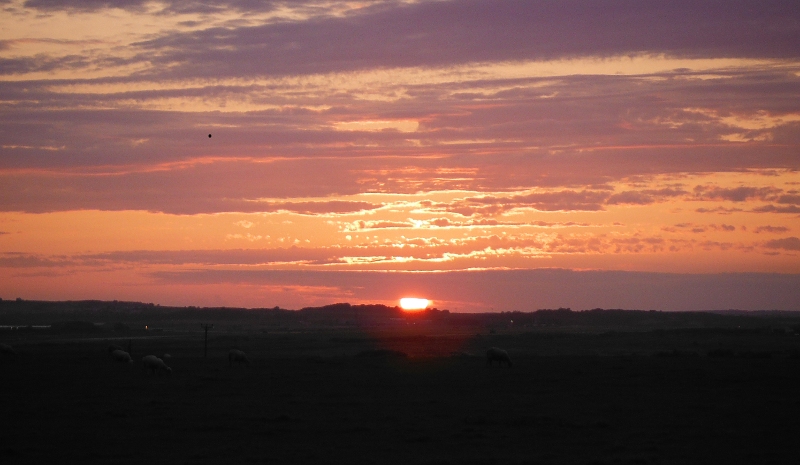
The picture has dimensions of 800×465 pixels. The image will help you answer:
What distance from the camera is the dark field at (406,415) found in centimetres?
1739

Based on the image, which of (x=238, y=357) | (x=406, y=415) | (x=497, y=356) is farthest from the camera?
(x=238, y=357)

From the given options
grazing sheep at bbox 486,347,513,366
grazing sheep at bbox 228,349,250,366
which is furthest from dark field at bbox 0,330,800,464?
grazing sheep at bbox 228,349,250,366

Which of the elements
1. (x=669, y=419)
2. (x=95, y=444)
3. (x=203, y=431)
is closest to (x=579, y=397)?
(x=669, y=419)

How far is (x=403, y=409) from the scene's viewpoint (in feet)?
81.6

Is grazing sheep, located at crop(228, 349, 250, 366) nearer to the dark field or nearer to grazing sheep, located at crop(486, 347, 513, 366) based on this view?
the dark field

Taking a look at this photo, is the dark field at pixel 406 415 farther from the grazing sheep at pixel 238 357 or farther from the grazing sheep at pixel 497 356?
the grazing sheep at pixel 238 357

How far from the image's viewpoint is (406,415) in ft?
76.9

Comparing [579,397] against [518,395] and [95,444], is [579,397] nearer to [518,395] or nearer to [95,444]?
[518,395]

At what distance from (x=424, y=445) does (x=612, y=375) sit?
66.2 ft

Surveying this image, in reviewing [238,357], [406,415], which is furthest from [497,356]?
[406,415]

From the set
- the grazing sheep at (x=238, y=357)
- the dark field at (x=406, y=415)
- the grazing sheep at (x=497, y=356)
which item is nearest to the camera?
the dark field at (x=406, y=415)

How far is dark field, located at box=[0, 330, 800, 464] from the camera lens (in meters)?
17.4

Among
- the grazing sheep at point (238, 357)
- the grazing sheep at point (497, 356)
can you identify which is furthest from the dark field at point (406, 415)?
the grazing sheep at point (238, 357)

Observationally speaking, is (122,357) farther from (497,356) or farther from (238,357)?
(497,356)
